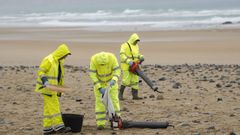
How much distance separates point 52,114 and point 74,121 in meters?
0.52

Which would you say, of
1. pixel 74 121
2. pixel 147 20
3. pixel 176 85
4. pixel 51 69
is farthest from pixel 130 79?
pixel 147 20

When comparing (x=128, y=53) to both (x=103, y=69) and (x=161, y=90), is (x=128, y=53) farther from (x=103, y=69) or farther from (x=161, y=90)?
(x=103, y=69)

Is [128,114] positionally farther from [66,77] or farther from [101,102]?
[66,77]

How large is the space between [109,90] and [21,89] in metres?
6.21

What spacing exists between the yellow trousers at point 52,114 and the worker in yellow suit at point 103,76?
802mm

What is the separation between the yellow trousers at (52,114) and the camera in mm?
9898

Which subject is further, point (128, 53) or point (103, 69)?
point (128, 53)

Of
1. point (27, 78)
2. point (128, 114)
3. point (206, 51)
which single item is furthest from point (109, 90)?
point (206, 51)

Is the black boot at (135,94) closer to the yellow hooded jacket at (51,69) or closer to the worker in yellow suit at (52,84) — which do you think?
the worker in yellow suit at (52,84)

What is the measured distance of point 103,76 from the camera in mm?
10500

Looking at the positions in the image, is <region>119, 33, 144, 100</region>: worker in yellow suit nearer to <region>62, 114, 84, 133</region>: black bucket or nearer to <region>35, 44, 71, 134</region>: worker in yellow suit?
<region>62, 114, 84, 133</region>: black bucket

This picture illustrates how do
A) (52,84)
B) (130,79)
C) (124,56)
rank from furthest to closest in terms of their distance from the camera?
(130,79)
(124,56)
(52,84)

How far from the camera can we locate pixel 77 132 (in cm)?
1033

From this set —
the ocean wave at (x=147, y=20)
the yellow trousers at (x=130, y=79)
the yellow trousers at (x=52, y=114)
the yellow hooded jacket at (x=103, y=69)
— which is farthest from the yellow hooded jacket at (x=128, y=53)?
the ocean wave at (x=147, y=20)
